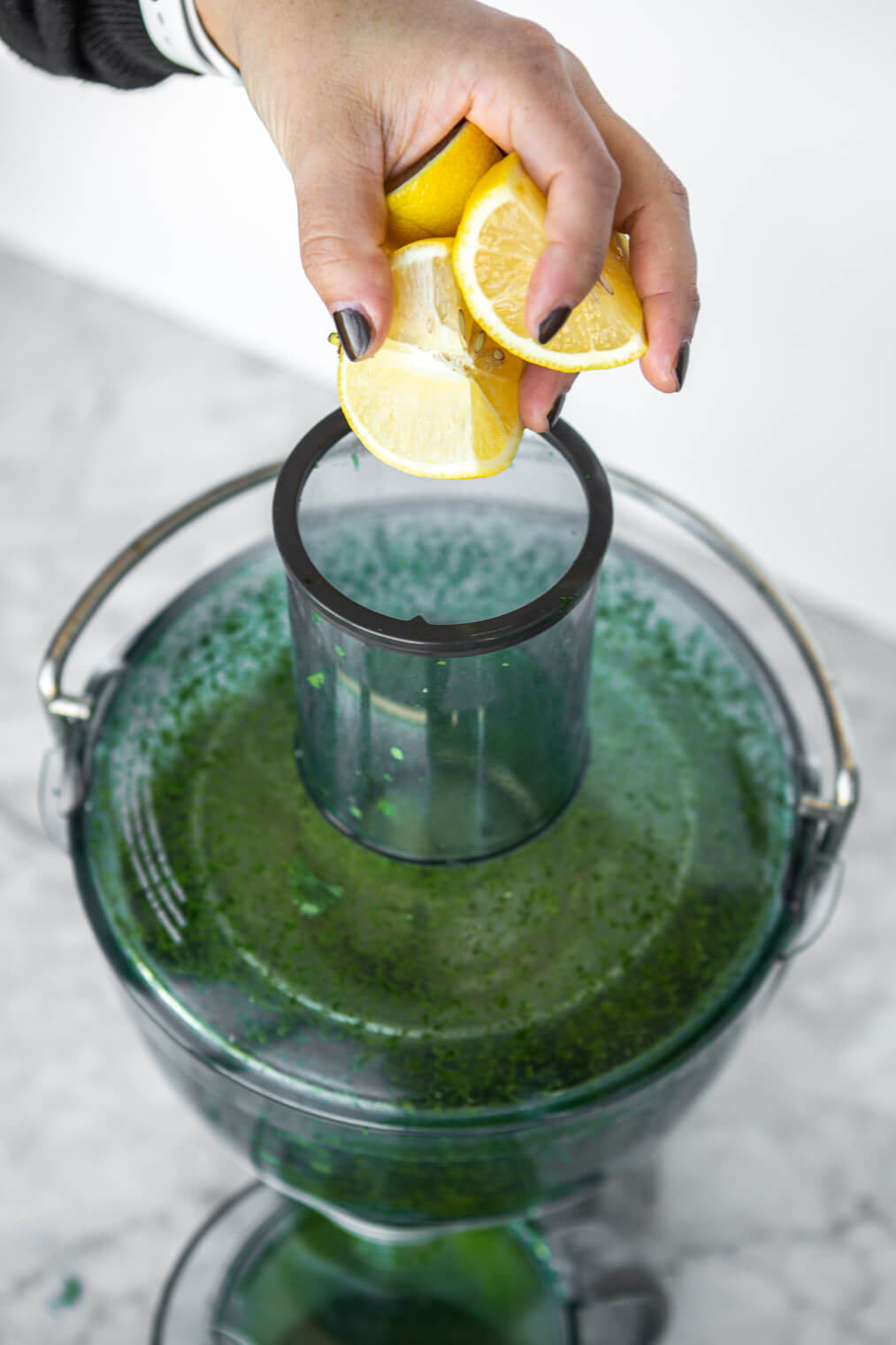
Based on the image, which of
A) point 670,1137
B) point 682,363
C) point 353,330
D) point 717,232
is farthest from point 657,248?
point 670,1137

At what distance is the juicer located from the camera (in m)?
0.67

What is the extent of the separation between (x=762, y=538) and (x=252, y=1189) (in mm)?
924

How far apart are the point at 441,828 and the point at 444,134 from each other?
0.37 m

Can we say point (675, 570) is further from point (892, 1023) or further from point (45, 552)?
point (45, 552)

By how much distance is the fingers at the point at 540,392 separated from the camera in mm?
630

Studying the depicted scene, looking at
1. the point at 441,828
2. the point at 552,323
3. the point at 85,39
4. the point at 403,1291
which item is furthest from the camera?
the point at 403,1291

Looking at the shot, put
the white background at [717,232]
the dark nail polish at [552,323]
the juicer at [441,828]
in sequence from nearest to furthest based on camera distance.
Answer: the dark nail polish at [552,323] < the juicer at [441,828] < the white background at [717,232]

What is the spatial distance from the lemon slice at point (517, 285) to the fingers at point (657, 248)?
0.01m

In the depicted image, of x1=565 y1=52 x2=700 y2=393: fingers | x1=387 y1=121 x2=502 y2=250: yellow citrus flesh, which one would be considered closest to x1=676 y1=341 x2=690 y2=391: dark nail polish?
x1=565 y1=52 x2=700 y2=393: fingers

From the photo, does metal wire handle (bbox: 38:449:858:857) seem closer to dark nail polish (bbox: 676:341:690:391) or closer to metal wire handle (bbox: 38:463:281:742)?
metal wire handle (bbox: 38:463:281:742)

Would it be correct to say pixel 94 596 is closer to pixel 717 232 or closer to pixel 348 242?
pixel 348 242

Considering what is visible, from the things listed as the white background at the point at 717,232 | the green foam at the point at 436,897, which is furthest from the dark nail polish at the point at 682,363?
the white background at the point at 717,232

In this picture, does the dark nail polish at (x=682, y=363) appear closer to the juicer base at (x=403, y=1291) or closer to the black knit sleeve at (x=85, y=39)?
the black knit sleeve at (x=85, y=39)

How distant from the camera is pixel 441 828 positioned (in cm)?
70
